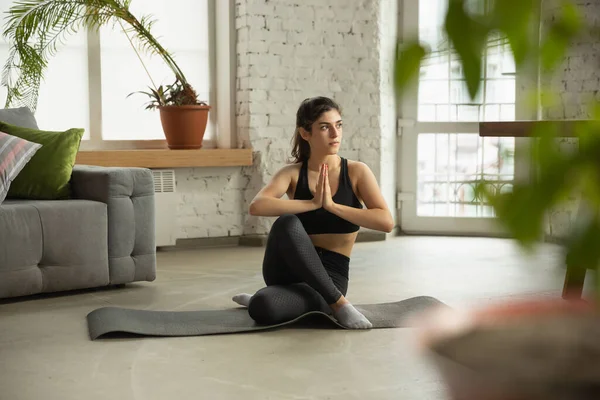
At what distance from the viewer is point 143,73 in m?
5.48

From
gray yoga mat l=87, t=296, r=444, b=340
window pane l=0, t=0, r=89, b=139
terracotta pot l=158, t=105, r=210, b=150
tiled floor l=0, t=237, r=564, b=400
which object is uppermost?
window pane l=0, t=0, r=89, b=139

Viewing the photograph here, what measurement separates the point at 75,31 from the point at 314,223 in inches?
103

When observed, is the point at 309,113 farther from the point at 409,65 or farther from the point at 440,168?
the point at 409,65

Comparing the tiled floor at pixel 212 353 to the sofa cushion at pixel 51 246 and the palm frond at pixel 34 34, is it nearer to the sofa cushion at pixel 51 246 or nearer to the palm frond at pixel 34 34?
the sofa cushion at pixel 51 246

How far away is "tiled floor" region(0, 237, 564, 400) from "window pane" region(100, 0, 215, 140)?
1.45 m

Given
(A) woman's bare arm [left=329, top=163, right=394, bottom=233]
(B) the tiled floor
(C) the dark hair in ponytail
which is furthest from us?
(C) the dark hair in ponytail

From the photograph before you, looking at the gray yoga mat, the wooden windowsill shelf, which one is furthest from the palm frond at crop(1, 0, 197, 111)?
the gray yoga mat

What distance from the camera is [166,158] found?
5.21 meters

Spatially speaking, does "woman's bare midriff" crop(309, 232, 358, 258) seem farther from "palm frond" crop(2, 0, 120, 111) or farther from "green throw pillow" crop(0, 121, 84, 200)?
"palm frond" crop(2, 0, 120, 111)

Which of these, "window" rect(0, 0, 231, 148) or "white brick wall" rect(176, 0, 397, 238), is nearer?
"window" rect(0, 0, 231, 148)

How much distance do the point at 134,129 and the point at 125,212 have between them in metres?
1.64

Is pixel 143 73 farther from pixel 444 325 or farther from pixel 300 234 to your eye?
pixel 444 325

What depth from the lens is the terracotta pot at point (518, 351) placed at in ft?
0.92

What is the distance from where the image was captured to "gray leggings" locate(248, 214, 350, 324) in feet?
10.2
